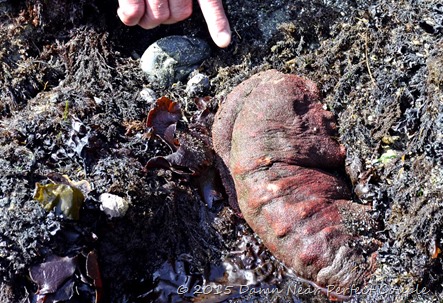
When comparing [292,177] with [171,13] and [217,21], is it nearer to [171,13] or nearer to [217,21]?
[217,21]

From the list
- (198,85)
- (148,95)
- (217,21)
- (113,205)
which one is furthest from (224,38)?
(113,205)

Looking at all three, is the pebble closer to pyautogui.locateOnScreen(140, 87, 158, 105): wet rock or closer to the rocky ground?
the rocky ground

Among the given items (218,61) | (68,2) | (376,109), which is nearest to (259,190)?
(376,109)

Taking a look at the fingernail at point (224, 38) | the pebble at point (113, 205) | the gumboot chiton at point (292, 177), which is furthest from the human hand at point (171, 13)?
the pebble at point (113, 205)

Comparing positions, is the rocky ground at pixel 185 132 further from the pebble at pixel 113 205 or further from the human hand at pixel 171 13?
the human hand at pixel 171 13

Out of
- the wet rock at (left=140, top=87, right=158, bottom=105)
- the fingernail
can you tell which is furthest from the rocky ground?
the fingernail
